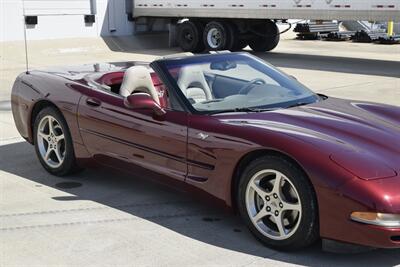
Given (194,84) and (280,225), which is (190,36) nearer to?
(194,84)

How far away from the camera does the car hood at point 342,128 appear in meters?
3.67

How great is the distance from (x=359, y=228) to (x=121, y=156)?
85.1 inches

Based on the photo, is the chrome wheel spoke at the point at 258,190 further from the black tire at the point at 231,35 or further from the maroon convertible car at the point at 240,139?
the black tire at the point at 231,35

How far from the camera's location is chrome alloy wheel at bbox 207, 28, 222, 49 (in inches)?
792

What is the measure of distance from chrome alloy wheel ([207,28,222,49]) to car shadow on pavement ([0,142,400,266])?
14.4 meters

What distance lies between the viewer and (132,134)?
4.68 m

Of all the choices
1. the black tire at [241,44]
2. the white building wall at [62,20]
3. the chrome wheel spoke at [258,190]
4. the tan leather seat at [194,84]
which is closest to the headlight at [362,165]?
the chrome wheel spoke at [258,190]

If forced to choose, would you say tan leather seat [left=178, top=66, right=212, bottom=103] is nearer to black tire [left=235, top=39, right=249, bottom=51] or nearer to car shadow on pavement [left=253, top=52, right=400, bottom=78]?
car shadow on pavement [left=253, top=52, right=400, bottom=78]

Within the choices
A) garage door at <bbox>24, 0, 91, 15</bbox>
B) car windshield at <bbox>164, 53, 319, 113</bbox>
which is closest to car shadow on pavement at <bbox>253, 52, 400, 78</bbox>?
garage door at <bbox>24, 0, 91, 15</bbox>

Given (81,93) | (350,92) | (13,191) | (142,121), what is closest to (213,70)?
(142,121)

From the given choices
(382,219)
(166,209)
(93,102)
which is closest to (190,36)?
(93,102)

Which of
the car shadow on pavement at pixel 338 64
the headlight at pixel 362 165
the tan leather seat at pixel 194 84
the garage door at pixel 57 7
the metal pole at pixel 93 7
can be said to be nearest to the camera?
the headlight at pixel 362 165

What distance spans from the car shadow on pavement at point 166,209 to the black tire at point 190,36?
14741 mm

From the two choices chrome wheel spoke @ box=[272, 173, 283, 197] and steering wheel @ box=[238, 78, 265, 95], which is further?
steering wheel @ box=[238, 78, 265, 95]
